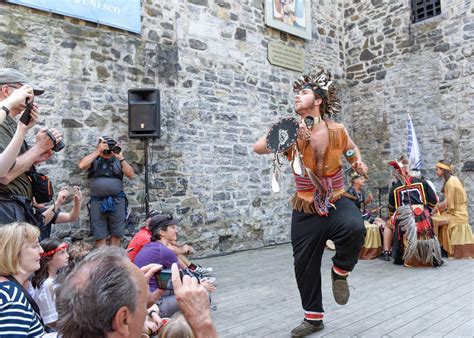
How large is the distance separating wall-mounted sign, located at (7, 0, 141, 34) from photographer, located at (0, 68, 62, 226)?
3.69m

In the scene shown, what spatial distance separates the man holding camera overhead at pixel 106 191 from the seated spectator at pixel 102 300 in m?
4.75

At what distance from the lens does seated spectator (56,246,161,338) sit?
3.63 ft

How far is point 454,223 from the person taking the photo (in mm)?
6566

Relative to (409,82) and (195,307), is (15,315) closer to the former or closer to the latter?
(195,307)

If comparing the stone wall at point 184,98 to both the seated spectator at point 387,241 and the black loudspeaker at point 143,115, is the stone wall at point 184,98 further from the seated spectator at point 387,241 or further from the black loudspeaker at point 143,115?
the seated spectator at point 387,241

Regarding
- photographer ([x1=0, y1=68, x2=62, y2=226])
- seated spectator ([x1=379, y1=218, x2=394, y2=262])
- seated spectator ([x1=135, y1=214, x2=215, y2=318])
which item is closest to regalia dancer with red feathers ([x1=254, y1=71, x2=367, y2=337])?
seated spectator ([x1=135, y1=214, x2=215, y2=318])

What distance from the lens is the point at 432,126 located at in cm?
923

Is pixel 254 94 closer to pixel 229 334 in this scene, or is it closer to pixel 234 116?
pixel 234 116

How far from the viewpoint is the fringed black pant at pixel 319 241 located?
3.02 metres

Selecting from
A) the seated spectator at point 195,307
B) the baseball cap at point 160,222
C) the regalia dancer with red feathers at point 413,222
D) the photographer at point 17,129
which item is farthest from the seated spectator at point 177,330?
the regalia dancer with red feathers at point 413,222

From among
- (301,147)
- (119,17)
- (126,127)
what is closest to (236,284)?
(301,147)

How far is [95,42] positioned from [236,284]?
413 cm

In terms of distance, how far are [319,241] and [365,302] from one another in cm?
134

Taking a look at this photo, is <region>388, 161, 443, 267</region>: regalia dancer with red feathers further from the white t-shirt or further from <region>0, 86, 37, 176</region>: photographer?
<region>0, 86, 37, 176</region>: photographer
